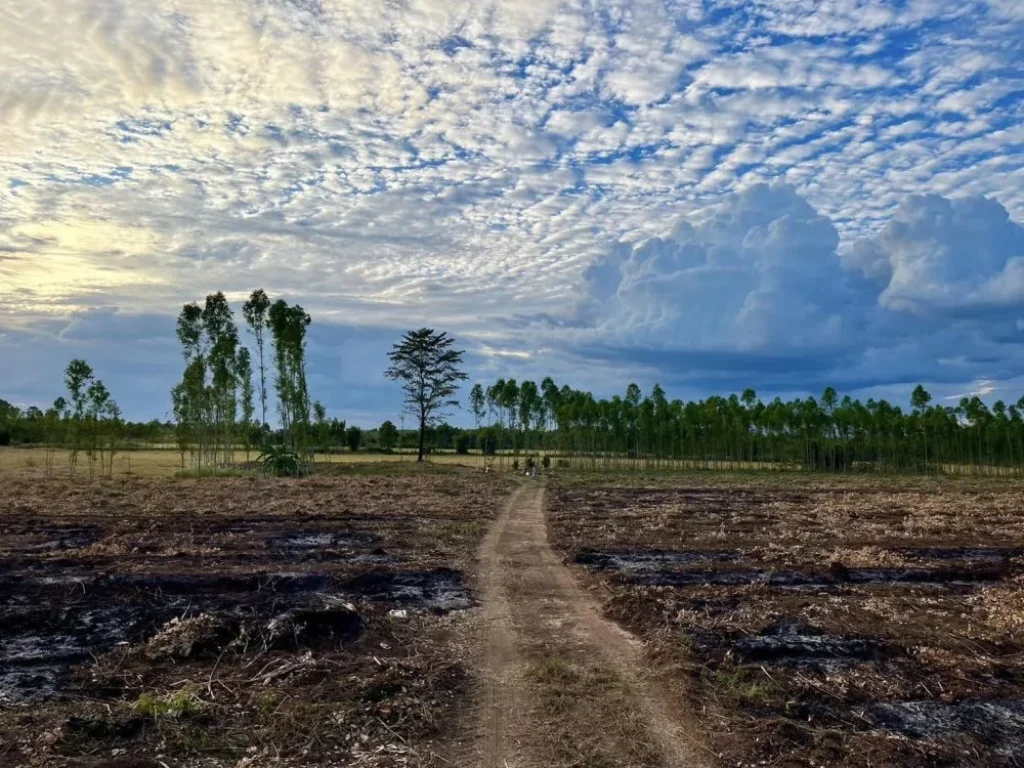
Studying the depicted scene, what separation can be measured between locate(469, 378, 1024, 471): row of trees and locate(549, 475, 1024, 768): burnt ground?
58.2 m

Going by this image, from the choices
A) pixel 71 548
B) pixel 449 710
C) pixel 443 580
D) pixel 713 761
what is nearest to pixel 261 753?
pixel 449 710

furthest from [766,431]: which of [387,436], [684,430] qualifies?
[387,436]

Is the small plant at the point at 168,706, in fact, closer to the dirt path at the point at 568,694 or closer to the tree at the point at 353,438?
the dirt path at the point at 568,694

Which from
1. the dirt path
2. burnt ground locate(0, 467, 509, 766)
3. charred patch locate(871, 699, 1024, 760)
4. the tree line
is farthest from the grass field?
charred patch locate(871, 699, 1024, 760)

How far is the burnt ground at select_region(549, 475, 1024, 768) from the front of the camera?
22.5 ft

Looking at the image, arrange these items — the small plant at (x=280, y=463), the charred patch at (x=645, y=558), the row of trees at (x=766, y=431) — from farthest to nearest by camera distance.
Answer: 1. the row of trees at (x=766, y=431)
2. the small plant at (x=280, y=463)
3. the charred patch at (x=645, y=558)

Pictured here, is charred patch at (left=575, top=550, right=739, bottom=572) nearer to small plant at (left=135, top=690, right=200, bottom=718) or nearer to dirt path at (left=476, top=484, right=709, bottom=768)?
dirt path at (left=476, top=484, right=709, bottom=768)

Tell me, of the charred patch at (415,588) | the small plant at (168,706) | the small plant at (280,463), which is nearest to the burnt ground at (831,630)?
the charred patch at (415,588)

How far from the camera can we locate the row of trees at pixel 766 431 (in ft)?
260

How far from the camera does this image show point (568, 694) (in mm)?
7816

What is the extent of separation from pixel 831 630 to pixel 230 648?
7.84 m

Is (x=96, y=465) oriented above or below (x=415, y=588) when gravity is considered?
above

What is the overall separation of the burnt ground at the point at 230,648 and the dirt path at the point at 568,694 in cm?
52

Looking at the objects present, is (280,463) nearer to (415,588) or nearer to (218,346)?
(218,346)
